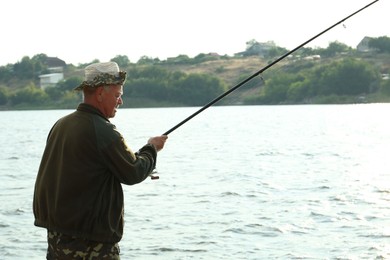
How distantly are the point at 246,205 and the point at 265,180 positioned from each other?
658cm

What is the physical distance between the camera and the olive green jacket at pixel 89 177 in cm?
446

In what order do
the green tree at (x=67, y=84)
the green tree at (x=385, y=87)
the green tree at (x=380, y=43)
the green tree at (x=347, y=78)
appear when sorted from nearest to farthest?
the green tree at (x=347, y=78) → the green tree at (x=385, y=87) → the green tree at (x=380, y=43) → the green tree at (x=67, y=84)

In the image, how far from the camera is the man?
4.46 m

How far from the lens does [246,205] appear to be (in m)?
18.6

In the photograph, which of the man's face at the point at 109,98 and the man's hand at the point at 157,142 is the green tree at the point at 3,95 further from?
the man's face at the point at 109,98

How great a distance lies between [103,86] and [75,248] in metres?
0.85

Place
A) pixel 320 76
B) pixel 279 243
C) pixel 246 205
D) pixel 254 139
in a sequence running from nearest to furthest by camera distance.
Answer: pixel 279 243 < pixel 246 205 < pixel 254 139 < pixel 320 76

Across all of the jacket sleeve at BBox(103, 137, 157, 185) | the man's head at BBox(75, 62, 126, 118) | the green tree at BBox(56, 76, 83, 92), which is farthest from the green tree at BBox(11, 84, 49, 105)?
the jacket sleeve at BBox(103, 137, 157, 185)

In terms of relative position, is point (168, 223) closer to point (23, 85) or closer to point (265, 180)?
point (265, 180)

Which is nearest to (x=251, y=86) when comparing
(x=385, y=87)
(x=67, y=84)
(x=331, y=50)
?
(x=385, y=87)

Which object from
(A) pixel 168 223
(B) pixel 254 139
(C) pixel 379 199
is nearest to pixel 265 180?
(C) pixel 379 199

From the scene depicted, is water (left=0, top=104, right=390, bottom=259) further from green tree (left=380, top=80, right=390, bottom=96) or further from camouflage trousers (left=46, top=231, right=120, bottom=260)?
green tree (left=380, top=80, right=390, bottom=96)

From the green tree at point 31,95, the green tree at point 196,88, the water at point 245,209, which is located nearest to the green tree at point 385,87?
the green tree at point 196,88

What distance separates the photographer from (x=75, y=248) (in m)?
4.52
